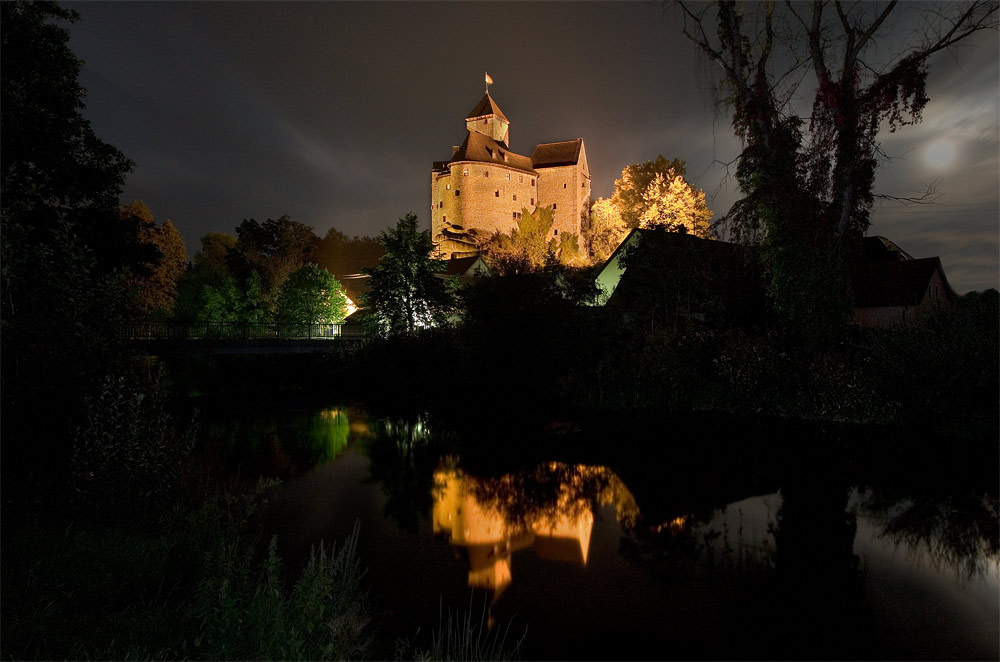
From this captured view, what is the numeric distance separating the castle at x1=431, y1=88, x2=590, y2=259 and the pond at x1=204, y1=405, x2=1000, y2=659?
209 ft

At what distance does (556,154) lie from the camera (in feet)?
299

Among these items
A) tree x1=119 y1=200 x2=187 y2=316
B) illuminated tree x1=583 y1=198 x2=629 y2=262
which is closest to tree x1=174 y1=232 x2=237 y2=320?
tree x1=119 y1=200 x2=187 y2=316

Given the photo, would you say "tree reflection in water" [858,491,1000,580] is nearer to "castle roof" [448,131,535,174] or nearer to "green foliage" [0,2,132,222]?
"green foliage" [0,2,132,222]

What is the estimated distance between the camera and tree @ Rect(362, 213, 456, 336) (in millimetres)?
31766

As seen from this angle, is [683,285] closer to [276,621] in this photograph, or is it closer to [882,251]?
[276,621]

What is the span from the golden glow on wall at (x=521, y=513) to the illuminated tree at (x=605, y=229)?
161ft

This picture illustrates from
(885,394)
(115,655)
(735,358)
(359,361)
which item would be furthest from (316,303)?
(115,655)

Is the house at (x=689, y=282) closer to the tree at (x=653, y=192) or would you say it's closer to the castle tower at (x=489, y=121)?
the tree at (x=653, y=192)

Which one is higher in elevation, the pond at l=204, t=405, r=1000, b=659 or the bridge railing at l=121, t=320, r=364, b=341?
the bridge railing at l=121, t=320, r=364, b=341

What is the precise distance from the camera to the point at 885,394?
1577 centimetres

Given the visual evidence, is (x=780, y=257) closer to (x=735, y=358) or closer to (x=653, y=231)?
(x=735, y=358)

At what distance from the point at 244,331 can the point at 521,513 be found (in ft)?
99.7

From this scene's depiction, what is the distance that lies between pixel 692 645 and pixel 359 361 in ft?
90.6

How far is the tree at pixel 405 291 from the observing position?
31.8 m
